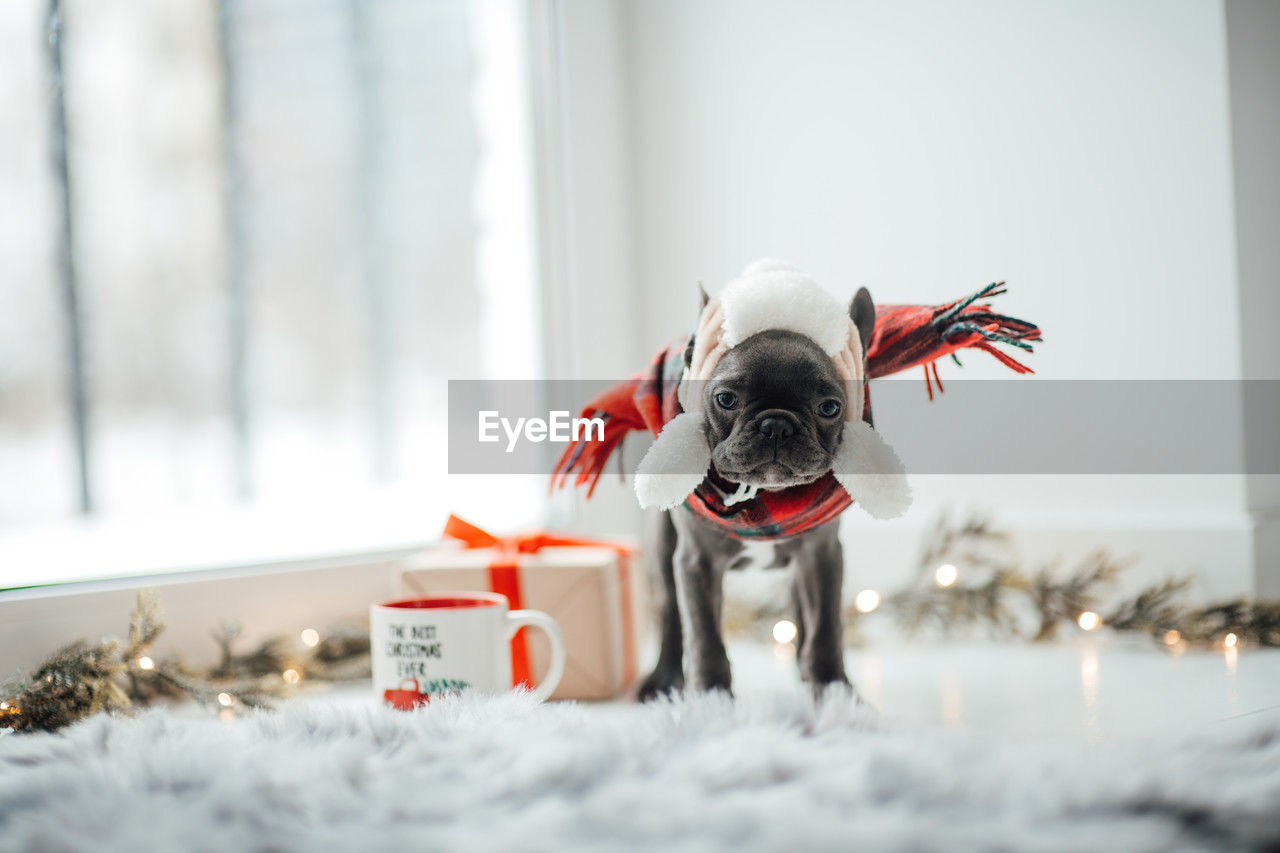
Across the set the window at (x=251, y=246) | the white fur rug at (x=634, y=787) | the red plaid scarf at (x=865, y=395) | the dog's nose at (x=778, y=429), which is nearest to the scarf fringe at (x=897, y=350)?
the red plaid scarf at (x=865, y=395)

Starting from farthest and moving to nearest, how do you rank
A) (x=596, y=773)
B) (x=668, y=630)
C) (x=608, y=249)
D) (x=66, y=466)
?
(x=608, y=249), (x=66, y=466), (x=668, y=630), (x=596, y=773)

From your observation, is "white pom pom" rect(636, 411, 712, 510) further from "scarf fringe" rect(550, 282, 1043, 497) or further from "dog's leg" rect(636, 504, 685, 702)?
"dog's leg" rect(636, 504, 685, 702)

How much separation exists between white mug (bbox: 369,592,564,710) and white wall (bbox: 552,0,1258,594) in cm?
62

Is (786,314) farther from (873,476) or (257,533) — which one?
(257,533)

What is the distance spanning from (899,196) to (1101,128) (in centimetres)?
24

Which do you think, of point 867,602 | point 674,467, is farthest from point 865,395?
point 867,602

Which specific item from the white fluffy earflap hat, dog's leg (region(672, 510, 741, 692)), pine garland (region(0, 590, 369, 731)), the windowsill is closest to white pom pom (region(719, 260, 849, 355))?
the white fluffy earflap hat

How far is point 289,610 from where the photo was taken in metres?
1.07

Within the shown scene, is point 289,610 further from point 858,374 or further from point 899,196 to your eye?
point 899,196

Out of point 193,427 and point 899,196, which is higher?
point 899,196

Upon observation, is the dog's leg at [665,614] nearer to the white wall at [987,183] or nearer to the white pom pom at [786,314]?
the white pom pom at [786,314]

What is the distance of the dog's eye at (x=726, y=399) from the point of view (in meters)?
0.65

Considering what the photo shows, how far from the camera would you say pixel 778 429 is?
62cm

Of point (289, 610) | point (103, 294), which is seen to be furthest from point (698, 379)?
point (103, 294)
